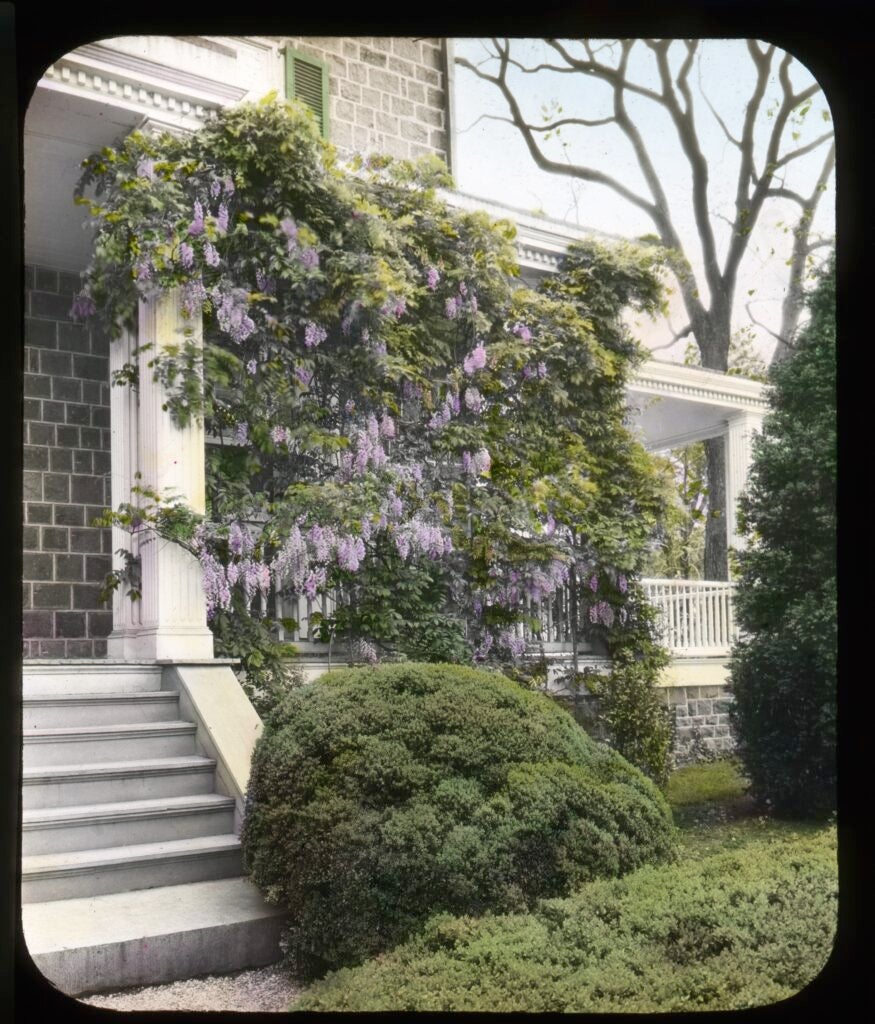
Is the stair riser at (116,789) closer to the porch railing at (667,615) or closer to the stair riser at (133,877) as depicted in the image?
the stair riser at (133,877)

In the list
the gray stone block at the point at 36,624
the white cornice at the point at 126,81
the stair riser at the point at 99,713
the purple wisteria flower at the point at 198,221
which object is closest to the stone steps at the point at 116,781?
the stair riser at the point at 99,713

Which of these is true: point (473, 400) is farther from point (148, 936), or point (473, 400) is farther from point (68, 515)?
point (148, 936)

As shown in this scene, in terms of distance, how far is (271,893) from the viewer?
2652mm

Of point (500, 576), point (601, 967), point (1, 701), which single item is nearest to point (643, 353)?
point (500, 576)

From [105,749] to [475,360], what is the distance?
54.5 inches

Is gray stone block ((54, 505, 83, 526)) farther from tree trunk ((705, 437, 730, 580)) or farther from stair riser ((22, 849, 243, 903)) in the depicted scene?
tree trunk ((705, 437, 730, 580))

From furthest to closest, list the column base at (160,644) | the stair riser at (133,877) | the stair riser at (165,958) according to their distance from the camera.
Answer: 1. the column base at (160,644)
2. the stair riser at (133,877)
3. the stair riser at (165,958)

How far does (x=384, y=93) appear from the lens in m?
2.88

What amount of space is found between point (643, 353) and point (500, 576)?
0.70m

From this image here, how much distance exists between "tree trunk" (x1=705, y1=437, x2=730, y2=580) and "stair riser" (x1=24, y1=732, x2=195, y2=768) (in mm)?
1437

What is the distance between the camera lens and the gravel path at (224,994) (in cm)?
258

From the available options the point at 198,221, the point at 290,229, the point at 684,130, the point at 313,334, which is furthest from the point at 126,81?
the point at 684,130

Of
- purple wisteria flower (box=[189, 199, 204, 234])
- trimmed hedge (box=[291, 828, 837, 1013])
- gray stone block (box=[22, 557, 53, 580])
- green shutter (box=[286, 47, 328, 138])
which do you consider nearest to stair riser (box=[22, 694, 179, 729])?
gray stone block (box=[22, 557, 53, 580])

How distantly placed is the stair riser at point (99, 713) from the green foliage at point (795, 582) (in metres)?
1.49
